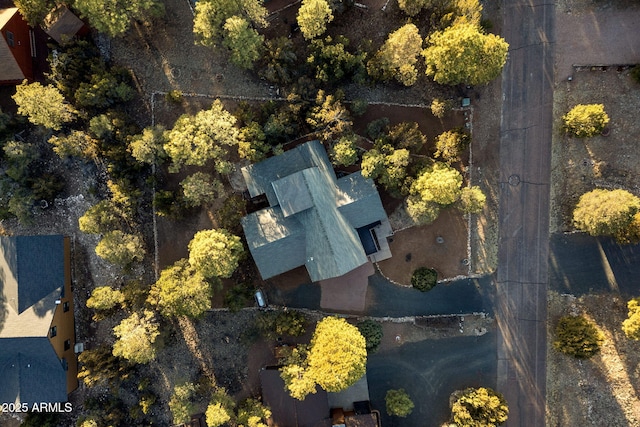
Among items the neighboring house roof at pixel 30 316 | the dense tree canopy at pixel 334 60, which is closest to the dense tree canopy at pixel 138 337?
the neighboring house roof at pixel 30 316

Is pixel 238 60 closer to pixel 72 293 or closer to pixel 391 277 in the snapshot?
pixel 391 277

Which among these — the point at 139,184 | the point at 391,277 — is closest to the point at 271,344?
the point at 391,277

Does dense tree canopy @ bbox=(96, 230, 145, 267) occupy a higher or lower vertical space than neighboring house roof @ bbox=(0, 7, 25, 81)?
lower

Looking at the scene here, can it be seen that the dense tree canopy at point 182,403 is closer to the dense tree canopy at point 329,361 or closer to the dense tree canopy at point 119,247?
the dense tree canopy at point 329,361

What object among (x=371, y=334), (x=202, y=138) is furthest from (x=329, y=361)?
(x=202, y=138)

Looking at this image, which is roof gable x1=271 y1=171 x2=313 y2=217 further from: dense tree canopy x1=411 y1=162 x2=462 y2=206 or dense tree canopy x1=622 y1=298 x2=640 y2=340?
dense tree canopy x1=622 y1=298 x2=640 y2=340

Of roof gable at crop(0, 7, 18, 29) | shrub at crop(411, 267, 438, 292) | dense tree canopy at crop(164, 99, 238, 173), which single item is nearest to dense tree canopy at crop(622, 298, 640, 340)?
shrub at crop(411, 267, 438, 292)

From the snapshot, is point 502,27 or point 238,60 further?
point 502,27

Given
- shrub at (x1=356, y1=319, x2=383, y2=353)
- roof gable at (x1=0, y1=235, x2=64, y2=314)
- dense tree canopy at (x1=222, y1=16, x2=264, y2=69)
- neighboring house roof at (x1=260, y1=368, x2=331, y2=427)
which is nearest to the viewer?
dense tree canopy at (x1=222, y1=16, x2=264, y2=69)

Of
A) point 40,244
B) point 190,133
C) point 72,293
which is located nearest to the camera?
point 190,133
